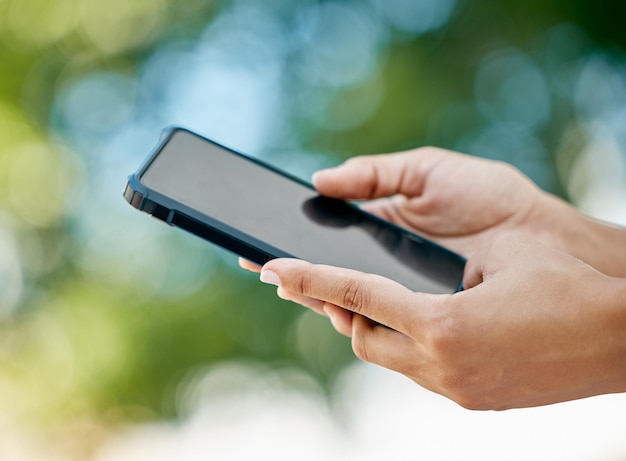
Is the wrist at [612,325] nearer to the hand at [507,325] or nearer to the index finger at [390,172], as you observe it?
the hand at [507,325]

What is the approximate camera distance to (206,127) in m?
2.15

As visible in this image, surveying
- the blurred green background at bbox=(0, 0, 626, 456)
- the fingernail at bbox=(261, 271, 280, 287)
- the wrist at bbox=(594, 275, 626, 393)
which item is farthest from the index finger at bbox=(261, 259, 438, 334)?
the blurred green background at bbox=(0, 0, 626, 456)

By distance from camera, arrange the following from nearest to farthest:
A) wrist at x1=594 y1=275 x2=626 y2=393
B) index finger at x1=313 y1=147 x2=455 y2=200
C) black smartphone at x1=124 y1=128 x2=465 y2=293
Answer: wrist at x1=594 y1=275 x2=626 y2=393
black smartphone at x1=124 y1=128 x2=465 y2=293
index finger at x1=313 y1=147 x2=455 y2=200

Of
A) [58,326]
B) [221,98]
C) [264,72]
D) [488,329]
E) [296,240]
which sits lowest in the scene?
[488,329]

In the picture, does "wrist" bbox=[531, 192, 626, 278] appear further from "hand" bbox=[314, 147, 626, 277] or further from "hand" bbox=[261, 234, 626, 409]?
"hand" bbox=[261, 234, 626, 409]

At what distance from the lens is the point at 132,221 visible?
217 cm

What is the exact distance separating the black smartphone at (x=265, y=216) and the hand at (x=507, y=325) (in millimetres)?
121

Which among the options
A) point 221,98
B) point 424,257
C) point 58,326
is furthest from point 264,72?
point 424,257

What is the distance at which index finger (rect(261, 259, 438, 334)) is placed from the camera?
2.92 feet

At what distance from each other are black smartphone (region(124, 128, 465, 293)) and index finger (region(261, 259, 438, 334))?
76mm

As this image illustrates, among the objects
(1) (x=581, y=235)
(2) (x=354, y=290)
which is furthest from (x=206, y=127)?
(2) (x=354, y=290)

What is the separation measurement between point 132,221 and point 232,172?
44.5 inches

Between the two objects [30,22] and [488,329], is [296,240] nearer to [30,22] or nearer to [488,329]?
[488,329]

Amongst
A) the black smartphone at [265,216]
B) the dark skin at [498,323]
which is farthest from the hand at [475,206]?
the dark skin at [498,323]
